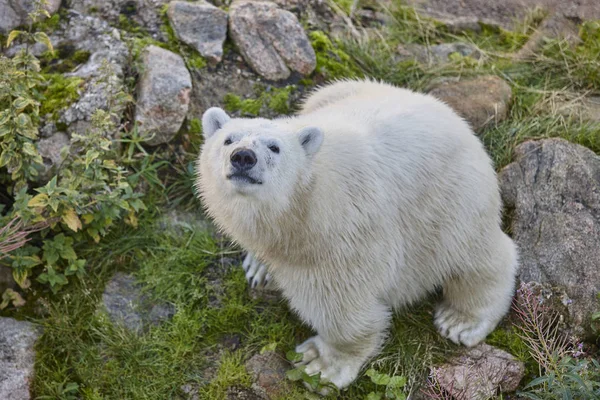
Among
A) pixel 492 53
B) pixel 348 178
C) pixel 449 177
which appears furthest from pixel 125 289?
pixel 492 53

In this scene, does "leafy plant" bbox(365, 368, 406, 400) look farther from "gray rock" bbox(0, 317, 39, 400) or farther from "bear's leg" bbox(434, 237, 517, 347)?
"gray rock" bbox(0, 317, 39, 400)

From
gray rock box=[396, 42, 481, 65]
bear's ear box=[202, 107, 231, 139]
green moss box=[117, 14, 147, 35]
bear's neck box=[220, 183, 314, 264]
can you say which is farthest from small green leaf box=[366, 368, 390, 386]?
green moss box=[117, 14, 147, 35]

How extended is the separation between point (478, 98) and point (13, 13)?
4284mm

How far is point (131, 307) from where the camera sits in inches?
197

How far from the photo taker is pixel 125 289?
5.14 m

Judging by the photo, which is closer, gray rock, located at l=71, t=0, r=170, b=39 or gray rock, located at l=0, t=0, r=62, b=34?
gray rock, located at l=0, t=0, r=62, b=34

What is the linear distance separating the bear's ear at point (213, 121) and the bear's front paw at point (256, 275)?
131cm

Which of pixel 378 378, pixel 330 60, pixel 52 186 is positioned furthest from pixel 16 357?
pixel 330 60

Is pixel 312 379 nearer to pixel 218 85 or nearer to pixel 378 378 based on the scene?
pixel 378 378

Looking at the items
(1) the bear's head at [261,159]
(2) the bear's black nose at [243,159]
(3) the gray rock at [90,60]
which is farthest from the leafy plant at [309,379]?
(3) the gray rock at [90,60]

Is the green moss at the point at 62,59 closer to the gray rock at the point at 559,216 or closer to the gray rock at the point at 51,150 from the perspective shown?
the gray rock at the point at 51,150

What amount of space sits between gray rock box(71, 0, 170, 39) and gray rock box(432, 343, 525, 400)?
3.92m

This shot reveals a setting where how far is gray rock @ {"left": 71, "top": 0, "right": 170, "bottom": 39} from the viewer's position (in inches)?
234

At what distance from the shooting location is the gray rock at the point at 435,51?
6809 millimetres
